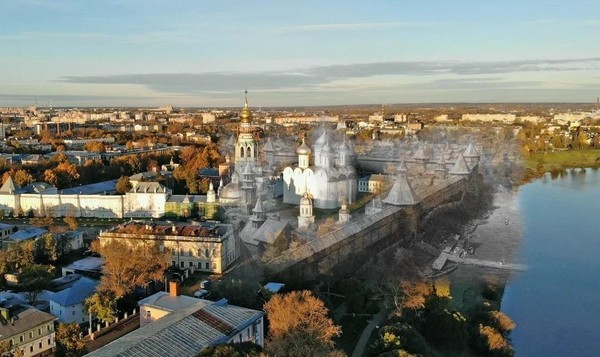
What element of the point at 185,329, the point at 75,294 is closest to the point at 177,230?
the point at 75,294

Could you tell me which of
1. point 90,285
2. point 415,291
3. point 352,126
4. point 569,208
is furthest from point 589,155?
point 90,285

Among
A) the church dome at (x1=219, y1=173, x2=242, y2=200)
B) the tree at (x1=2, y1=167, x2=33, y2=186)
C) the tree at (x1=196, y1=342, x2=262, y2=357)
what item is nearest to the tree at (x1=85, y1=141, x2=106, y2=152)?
the tree at (x1=2, y1=167, x2=33, y2=186)

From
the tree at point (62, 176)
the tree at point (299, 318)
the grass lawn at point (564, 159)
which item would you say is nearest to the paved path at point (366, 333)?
the tree at point (299, 318)

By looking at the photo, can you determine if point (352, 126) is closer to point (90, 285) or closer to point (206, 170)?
point (206, 170)

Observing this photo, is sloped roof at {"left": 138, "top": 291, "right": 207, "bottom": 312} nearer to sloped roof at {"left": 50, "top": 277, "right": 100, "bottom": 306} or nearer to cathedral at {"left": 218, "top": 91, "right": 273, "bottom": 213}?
sloped roof at {"left": 50, "top": 277, "right": 100, "bottom": 306}

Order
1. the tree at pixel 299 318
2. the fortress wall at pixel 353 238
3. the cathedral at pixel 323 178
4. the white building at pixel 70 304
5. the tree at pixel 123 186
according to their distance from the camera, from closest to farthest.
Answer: the tree at pixel 299 318 → the white building at pixel 70 304 → the fortress wall at pixel 353 238 → the cathedral at pixel 323 178 → the tree at pixel 123 186

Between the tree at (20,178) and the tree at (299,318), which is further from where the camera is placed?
the tree at (20,178)

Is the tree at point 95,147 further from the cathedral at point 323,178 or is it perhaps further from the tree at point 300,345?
the tree at point 300,345

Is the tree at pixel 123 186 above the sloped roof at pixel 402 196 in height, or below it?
below
